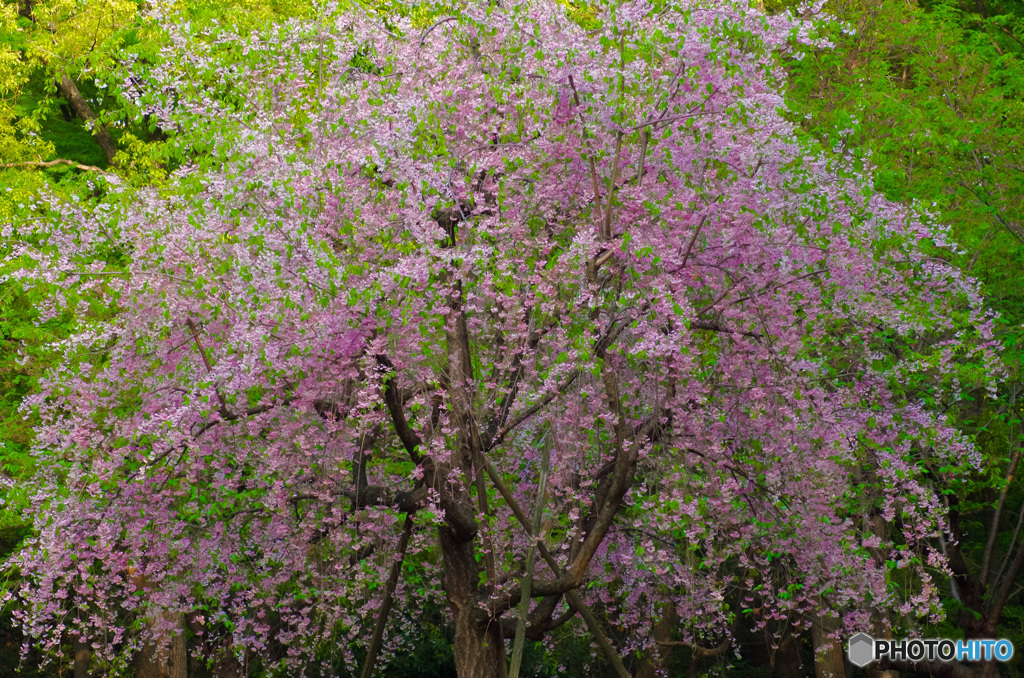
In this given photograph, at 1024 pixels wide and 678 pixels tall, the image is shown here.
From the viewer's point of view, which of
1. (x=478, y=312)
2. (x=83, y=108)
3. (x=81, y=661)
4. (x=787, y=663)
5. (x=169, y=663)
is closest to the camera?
(x=478, y=312)

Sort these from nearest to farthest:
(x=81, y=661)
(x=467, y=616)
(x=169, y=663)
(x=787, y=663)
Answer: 1. (x=467, y=616)
2. (x=169, y=663)
3. (x=81, y=661)
4. (x=787, y=663)

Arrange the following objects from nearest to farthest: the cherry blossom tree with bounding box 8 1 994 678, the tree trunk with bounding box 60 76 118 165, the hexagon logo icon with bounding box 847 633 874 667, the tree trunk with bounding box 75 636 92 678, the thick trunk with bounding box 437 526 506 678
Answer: the cherry blossom tree with bounding box 8 1 994 678 → the thick trunk with bounding box 437 526 506 678 → the hexagon logo icon with bounding box 847 633 874 667 → the tree trunk with bounding box 75 636 92 678 → the tree trunk with bounding box 60 76 118 165

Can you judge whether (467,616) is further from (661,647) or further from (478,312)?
(661,647)

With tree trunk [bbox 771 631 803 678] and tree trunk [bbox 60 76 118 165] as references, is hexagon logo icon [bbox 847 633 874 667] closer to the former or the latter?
tree trunk [bbox 771 631 803 678]

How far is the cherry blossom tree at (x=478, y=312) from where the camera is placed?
8.26 m

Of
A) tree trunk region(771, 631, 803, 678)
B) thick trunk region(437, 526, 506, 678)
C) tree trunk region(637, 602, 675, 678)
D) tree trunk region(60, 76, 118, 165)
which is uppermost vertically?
tree trunk region(60, 76, 118, 165)

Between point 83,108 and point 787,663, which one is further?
point 787,663

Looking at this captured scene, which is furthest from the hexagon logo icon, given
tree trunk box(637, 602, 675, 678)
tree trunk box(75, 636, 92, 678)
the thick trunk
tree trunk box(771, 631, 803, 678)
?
tree trunk box(75, 636, 92, 678)

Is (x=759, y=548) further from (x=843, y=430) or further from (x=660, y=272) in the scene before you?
(x=660, y=272)

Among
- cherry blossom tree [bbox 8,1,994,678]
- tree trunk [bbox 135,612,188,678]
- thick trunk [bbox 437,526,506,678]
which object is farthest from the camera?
tree trunk [bbox 135,612,188,678]

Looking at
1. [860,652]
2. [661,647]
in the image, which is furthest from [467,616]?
[661,647]

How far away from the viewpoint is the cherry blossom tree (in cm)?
826

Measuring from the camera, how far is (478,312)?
30.4ft

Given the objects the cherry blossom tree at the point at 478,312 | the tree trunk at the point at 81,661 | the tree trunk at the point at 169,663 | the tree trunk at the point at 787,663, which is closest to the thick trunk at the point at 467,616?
the cherry blossom tree at the point at 478,312
